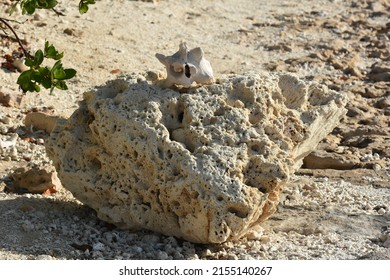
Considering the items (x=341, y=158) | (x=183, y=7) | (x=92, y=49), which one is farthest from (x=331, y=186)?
(x=183, y=7)

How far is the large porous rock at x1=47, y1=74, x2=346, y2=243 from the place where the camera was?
17.0 feet

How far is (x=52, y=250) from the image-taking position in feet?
17.3

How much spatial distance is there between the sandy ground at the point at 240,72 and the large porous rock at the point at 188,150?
0.67 ft

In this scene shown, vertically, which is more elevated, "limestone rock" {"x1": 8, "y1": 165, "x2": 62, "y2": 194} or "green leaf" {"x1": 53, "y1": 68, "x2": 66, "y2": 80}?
"green leaf" {"x1": 53, "y1": 68, "x2": 66, "y2": 80}

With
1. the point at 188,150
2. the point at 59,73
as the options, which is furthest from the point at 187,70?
the point at 59,73

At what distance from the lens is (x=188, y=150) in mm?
5297

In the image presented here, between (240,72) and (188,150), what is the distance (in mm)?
4519

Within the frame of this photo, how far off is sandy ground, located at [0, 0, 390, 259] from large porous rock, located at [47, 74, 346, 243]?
21 cm

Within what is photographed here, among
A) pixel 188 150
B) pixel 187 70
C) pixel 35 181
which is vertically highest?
pixel 187 70

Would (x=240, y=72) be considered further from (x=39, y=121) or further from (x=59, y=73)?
(x=59, y=73)

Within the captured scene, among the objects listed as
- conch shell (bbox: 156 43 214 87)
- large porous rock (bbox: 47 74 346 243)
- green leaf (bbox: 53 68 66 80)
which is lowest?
large porous rock (bbox: 47 74 346 243)

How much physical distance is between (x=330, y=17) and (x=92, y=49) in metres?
3.85

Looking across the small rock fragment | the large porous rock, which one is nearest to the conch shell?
the large porous rock

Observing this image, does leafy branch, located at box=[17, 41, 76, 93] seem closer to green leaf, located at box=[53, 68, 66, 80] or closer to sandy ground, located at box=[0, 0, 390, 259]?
green leaf, located at box=[53, 68, 66, 80]
